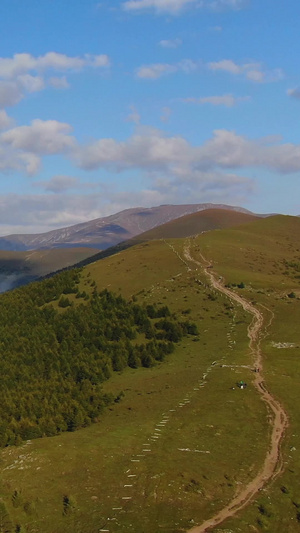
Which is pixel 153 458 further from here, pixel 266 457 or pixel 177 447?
pixel 266 457

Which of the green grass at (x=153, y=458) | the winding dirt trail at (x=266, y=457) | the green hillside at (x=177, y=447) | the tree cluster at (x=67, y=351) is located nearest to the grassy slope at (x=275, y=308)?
the green hillside at (x=177, y=447)

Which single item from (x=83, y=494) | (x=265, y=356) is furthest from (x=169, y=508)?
(x=265, y=356)

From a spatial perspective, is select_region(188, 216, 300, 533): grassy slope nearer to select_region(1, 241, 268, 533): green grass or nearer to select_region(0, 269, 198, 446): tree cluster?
select_region(1, 241, 268, 533): green grass

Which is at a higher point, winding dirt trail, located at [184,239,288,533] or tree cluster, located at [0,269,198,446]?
tree cluster, located at [0,269,198,446]

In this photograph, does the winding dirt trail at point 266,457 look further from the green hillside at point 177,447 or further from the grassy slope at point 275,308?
the grassy slope at point 275,308

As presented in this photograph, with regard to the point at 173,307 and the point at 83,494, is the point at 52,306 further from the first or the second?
the point at 83,494

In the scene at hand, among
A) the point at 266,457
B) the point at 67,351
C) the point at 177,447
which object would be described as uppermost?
the point at 67,351

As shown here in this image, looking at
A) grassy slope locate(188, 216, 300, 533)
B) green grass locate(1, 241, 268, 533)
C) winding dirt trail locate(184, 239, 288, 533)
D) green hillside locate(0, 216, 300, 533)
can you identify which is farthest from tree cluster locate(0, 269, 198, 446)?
grassy slope locate(188, 216, 300, 533)

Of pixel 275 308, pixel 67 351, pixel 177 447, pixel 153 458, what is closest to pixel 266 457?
pixel 177 447
